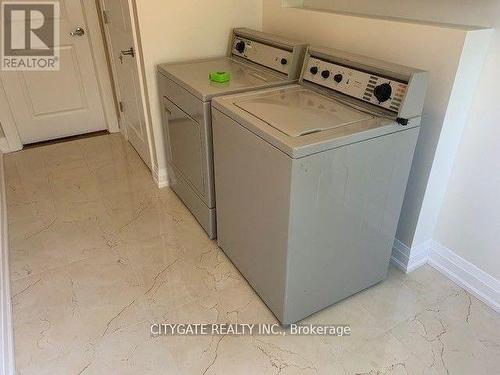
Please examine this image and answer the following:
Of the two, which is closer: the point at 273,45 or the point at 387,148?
the point at 387,148

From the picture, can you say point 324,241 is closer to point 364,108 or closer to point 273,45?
point 364,108

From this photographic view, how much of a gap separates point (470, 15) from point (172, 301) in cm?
176

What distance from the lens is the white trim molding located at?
5.55 ft

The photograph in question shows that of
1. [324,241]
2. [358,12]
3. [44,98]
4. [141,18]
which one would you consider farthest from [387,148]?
[44,98]

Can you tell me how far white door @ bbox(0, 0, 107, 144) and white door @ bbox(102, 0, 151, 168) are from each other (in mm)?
322

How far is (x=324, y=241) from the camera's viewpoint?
57.0 inches

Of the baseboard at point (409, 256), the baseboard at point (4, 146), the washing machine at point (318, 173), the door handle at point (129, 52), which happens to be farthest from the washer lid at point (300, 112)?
the baseboard at point (4, 146)

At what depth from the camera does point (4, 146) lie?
307 centimetres

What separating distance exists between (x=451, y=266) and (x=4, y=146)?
338cm

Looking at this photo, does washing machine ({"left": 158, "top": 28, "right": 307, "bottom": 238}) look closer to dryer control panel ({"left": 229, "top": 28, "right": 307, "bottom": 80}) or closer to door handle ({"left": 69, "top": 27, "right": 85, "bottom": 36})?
dryer control panel ({"left": 229, "top": 28, "right": 307, "bottom": 80})

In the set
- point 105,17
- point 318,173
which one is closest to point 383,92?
point 318,173

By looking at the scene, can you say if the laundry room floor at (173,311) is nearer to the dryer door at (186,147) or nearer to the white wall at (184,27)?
the dryer door at (186,147)

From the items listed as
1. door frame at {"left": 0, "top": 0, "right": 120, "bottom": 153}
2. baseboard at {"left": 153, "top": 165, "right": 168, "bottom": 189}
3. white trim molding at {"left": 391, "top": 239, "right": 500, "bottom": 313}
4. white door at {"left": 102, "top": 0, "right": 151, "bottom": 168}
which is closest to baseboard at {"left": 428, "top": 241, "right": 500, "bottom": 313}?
white trim molding at {"left": 391, "top": 239, "right": 500, "bottom": 313}

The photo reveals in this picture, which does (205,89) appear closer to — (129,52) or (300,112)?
(300,112)
